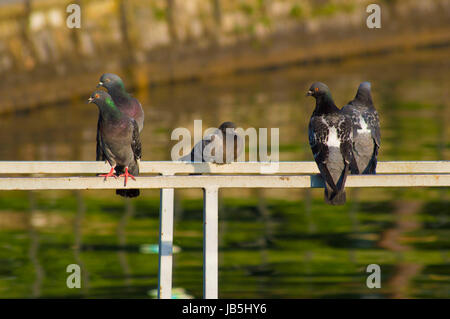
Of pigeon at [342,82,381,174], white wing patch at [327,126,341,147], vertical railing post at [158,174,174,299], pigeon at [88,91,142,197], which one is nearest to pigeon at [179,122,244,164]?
vertical railing post at [158,174,174,299]

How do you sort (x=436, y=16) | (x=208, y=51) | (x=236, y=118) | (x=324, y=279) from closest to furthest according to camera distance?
(x=324, y=279), (x=236, y=118), (x=208, y=51), (x=436, y=16)

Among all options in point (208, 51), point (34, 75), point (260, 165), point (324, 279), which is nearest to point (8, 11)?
point (34, 75)

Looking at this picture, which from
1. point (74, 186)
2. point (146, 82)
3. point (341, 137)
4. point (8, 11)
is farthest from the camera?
point (146, 82)

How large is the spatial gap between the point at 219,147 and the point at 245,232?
6.84 m

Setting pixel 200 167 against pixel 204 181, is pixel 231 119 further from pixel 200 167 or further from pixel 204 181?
pixel 204 181

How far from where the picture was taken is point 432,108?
36.8 meters

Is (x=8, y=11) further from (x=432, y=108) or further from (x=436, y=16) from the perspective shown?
(x=436, y=16)

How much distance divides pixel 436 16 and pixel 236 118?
95.0ft

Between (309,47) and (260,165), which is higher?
(309,47)

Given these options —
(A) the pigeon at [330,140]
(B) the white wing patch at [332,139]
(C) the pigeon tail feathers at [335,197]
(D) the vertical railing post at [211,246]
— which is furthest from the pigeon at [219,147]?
(C) the pigeon tail feathers at [335,197]

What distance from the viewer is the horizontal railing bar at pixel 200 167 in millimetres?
11461

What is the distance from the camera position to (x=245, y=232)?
19656 millimetres

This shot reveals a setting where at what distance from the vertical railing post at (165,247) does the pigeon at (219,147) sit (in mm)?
822

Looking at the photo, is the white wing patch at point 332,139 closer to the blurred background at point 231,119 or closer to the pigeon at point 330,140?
the pigeon at point 330,140
